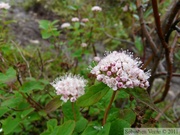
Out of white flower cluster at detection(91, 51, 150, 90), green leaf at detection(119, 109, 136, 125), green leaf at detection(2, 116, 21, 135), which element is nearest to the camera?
white flower cluster at detection(91, 51, 150, 90)

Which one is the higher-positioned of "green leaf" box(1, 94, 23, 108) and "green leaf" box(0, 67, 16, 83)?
"green leaf" box(0, 67, 16, 83)

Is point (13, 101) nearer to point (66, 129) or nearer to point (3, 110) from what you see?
point (3, 110)

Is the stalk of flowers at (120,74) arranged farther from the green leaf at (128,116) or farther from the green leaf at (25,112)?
the green leaf at (25,112)

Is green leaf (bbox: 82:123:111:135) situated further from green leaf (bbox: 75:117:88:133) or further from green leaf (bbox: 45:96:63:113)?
green leaf (bbox: 45:96:63:113)

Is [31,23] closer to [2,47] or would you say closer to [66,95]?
[2,47]

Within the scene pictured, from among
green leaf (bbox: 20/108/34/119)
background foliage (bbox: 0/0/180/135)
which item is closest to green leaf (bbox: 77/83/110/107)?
background foliage (bbox: 0/0/180/135)

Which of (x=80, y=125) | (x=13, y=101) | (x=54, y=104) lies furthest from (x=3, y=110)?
(x=80, y=125)

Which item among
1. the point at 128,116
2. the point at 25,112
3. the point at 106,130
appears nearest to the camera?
the point at 106,130

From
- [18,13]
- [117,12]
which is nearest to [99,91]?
[117,12]
